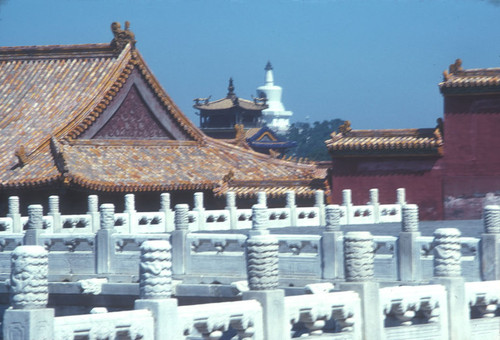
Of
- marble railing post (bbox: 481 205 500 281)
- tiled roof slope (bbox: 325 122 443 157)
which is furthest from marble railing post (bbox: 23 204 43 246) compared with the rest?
tiled roof slope (bbox: 325 122 443 157)

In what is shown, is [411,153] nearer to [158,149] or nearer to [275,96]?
[158,149]

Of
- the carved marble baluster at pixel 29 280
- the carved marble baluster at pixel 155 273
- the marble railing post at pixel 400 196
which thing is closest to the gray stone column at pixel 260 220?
the carved marble baluster at pixel 155 273

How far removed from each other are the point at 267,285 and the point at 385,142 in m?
24.9

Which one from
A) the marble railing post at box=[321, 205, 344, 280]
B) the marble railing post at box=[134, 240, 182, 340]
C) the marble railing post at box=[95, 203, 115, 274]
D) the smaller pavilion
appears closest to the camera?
the marble railing post at box=[134, 240, 182, 340]

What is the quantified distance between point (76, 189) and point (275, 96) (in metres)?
122

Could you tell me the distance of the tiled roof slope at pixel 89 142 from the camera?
34.3 metres

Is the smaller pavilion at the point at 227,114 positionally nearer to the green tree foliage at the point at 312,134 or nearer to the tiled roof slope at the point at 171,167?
the tiled roof slope at the point at 171,167

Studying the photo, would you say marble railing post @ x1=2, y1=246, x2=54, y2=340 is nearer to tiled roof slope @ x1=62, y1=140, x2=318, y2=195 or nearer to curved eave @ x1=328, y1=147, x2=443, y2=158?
tiled roof slope @ x1=62, y1=140, x2=318, y2=195

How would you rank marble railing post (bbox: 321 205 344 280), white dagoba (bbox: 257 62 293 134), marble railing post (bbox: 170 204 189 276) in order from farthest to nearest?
1. white dagoba (bbox: 257 62 293 134)
2. marble railing post (bbox: 170 204 189 276)
3. marble railing post (bbox: 321 205 344 280)

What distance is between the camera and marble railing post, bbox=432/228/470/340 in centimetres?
1347

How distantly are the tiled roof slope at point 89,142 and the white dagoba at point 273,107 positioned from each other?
10558 centimetres

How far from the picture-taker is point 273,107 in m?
151

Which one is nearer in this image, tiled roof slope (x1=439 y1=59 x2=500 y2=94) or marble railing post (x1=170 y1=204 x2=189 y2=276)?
marble railing post (x1=170 y1=204 x2=189 y2=276)

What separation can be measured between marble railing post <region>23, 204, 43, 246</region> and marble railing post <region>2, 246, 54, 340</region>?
12.4m
